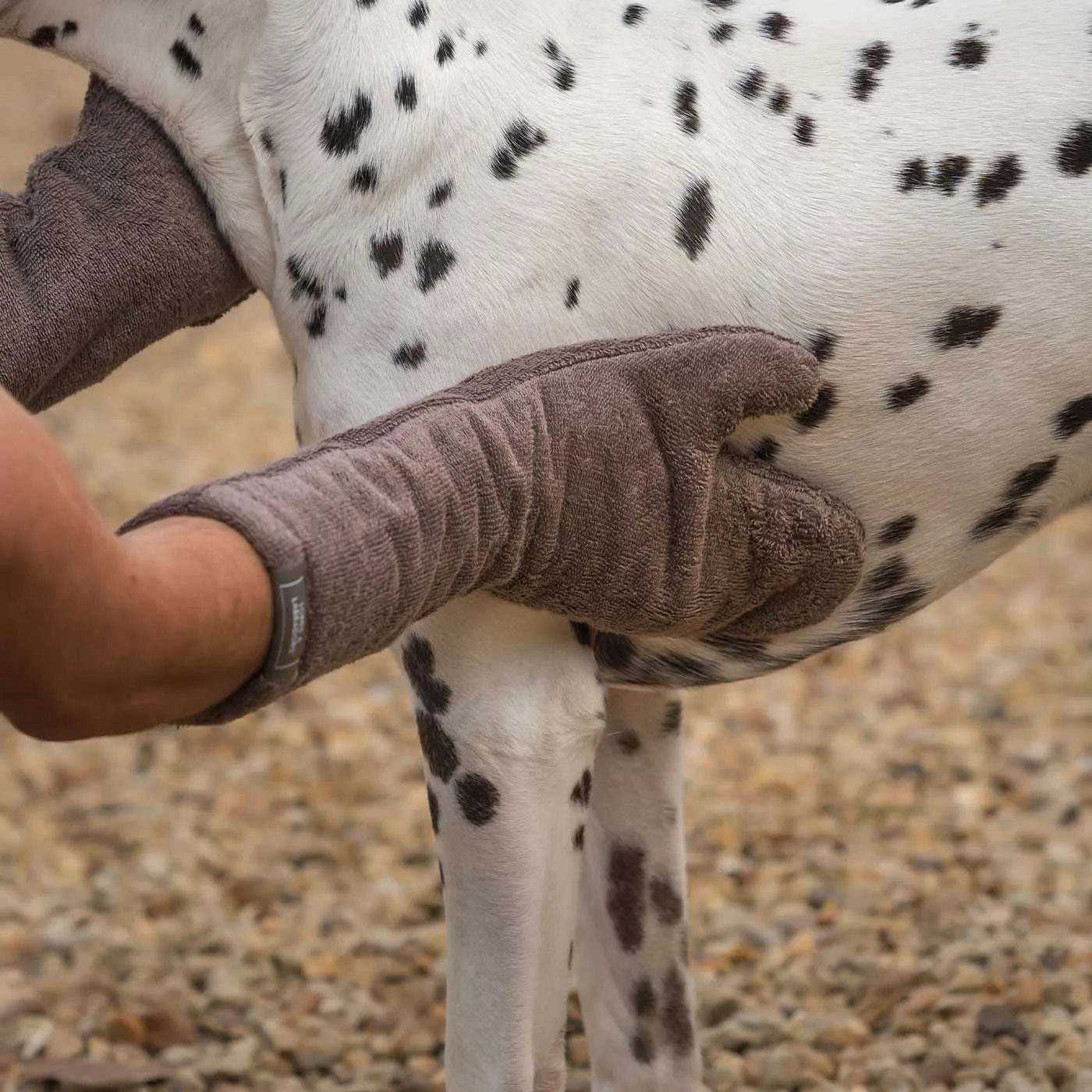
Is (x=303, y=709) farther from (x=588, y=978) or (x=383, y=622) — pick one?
(x=383, y=622)

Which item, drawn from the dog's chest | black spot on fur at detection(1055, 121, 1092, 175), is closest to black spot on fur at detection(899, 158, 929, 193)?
the dog's chest

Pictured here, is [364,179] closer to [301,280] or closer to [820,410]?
[301,280]

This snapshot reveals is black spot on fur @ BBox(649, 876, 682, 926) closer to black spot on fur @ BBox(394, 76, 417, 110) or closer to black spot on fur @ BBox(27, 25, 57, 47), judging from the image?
black spot on fur @ BBox(394, 76, 417, 110)

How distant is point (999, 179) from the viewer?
129cm

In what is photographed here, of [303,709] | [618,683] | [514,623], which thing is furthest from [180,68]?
[303,709]

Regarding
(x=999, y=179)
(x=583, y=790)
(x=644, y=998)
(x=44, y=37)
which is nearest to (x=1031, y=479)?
(x=999, y=179)

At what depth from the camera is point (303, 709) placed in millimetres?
2977

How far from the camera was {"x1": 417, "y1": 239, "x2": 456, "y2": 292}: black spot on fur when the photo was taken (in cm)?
122

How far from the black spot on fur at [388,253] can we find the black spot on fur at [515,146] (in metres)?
0.09

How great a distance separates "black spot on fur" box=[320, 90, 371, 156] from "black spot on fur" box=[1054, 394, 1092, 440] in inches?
24.2

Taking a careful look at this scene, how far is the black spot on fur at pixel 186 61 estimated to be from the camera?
51.3 inches

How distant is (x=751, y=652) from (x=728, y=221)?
0.38m

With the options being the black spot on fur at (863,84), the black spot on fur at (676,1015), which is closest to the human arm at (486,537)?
the black spot on fur at (863,84)

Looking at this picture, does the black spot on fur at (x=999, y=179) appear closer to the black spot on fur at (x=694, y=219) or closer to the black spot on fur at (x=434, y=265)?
the black spot on fur at (x=694, y=219)
